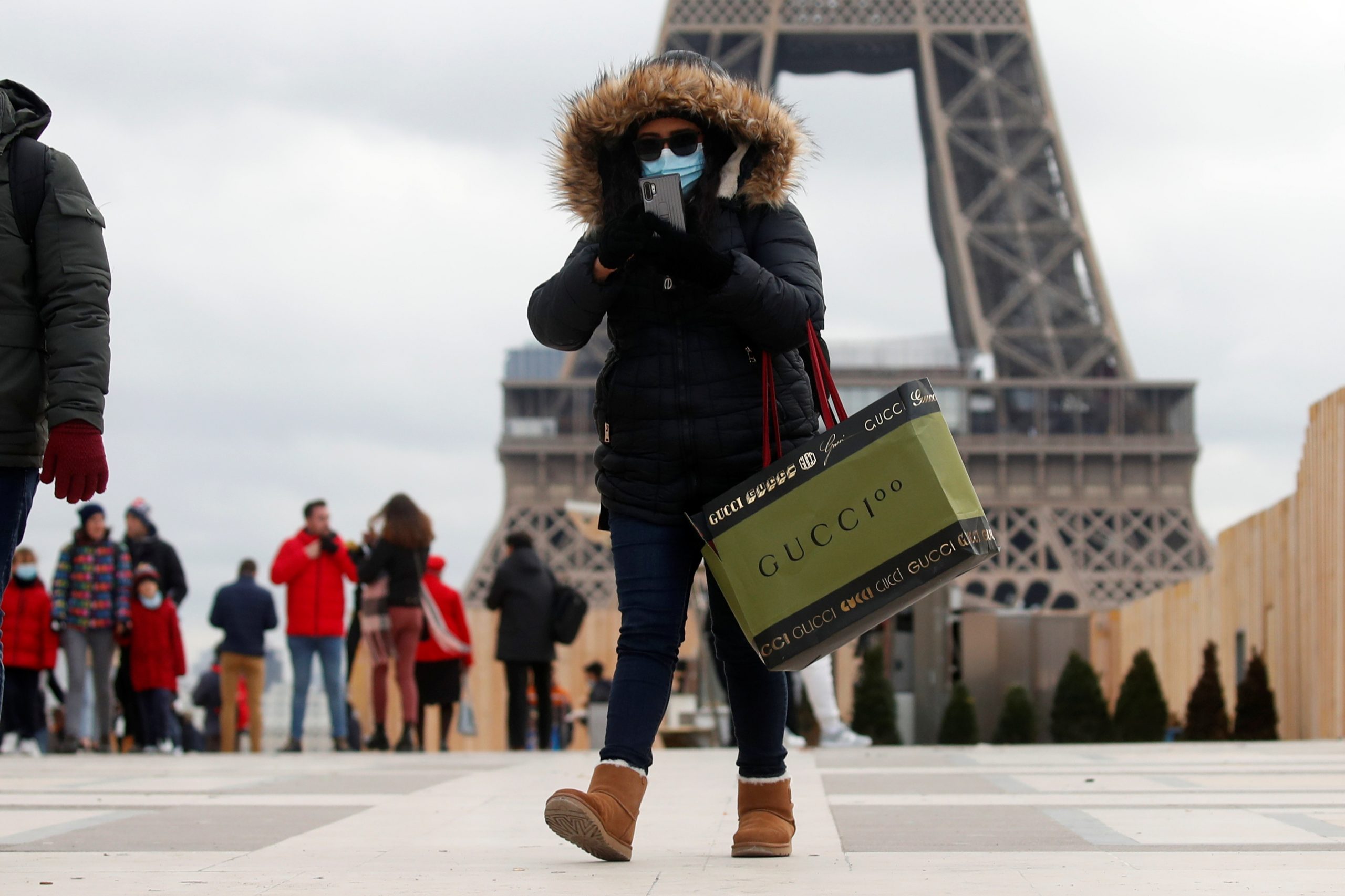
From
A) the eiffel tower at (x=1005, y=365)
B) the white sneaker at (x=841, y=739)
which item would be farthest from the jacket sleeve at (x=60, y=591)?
the eiffel tower at (x=1005, y=365)

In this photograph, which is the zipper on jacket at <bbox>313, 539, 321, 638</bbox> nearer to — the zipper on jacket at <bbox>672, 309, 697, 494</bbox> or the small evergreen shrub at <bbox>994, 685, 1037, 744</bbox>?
the zipper on jacket at <bbox>672, 309, 697, 494</bbox>

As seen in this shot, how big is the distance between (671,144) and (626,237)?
11.1 inches

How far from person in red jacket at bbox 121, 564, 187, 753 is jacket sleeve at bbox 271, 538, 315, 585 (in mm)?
817

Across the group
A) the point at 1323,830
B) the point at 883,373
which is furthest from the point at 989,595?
the point at 1323,830

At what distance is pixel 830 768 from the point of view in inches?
290

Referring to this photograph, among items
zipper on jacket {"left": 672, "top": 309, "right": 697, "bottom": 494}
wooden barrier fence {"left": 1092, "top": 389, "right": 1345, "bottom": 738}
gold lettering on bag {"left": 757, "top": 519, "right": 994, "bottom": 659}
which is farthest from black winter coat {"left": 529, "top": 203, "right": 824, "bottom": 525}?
wooden barrier fence {"left": 1092, "top": 389, "right": 1345, "bottom": 738}

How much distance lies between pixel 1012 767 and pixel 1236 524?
6.87 meters

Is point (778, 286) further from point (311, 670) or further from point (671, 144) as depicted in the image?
point (311, 670)

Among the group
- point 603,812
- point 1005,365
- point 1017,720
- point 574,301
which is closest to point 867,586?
point 603,812

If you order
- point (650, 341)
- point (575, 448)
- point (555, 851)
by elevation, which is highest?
point (575, 448)

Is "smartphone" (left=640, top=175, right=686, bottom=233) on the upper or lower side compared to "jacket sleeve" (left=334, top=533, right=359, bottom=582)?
upper

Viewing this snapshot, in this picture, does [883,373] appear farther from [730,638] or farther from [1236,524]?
[730,638]

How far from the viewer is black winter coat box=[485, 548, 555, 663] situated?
452 inches

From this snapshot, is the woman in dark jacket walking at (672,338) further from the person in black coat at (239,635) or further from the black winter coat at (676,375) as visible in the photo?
the person in black coat at (239,635)
